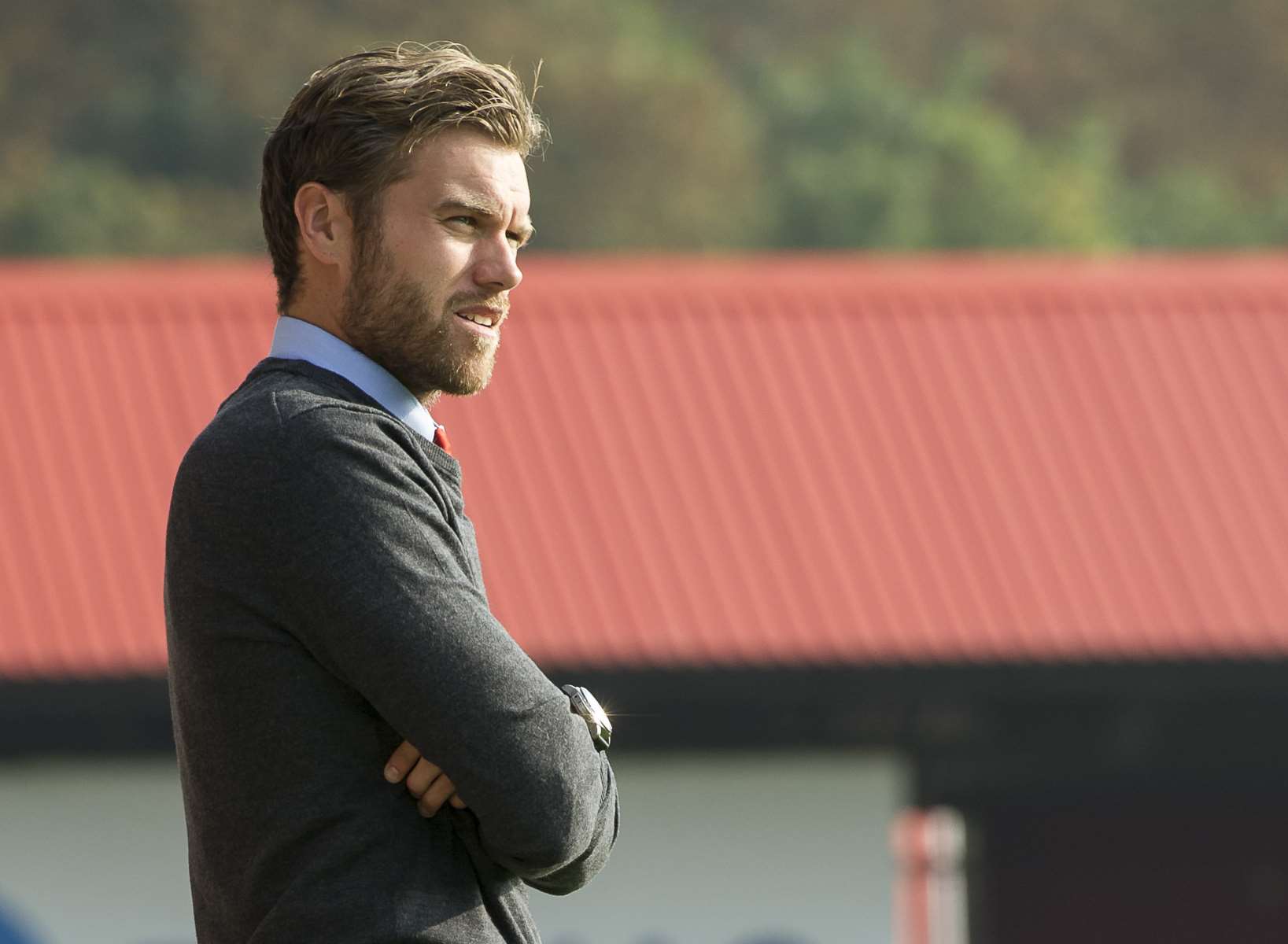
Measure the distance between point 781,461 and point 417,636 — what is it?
23.5 feet

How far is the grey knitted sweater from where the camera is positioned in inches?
78.6

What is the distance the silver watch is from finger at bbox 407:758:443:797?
21 cm

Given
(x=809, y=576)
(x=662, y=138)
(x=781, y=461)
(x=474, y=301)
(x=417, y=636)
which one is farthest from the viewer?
(x=662, y=138)

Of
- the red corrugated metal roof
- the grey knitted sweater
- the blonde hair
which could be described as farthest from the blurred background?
the grey knitted sweater

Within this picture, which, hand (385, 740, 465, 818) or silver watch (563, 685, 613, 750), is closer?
hand (385, 740, 465, 818)

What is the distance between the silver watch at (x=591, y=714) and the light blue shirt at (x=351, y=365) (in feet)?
1.09

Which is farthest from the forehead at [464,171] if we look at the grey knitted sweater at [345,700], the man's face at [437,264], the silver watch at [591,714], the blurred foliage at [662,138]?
the blurred foliage at [662,138]

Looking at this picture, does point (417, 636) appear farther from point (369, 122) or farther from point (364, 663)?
point (369, 122)

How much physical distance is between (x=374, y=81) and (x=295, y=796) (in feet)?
2.60

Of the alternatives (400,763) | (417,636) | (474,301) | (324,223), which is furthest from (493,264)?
(400,763)

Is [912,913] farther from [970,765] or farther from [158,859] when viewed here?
Result: [158,859]

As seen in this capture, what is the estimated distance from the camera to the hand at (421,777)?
79.5 inches

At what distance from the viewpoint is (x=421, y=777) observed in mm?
2020

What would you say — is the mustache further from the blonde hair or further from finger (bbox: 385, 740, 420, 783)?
finger (bbox: 385, 740, 420, 783)
